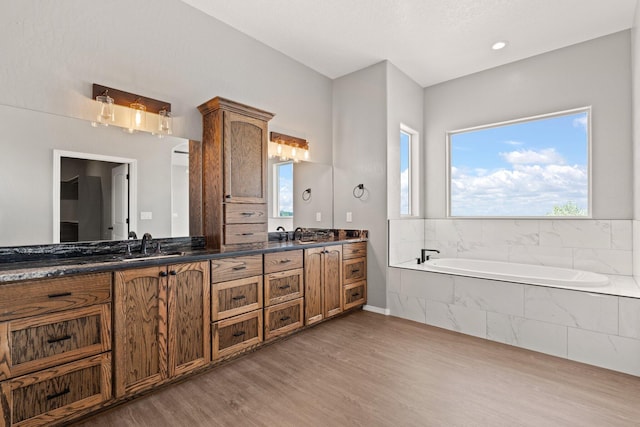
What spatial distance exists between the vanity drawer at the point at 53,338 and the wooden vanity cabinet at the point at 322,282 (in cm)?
164

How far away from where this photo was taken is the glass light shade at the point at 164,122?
245cm

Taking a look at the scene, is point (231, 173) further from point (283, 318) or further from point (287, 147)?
point (283, 318)

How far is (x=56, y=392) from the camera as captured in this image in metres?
1.56

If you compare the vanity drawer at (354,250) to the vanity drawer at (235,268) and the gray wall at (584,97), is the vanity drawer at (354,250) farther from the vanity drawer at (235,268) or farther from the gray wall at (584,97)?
the gray wall at (584,97)

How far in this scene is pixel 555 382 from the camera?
210 centimetres

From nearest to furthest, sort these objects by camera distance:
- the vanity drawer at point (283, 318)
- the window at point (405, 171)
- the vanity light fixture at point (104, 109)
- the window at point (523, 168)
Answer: the vanity light fixture at point (104, 109), the vanity drawer at point (283, 318), the window at point (523, 168), the window at point (405, 171)

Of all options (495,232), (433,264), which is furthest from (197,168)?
(495,232)

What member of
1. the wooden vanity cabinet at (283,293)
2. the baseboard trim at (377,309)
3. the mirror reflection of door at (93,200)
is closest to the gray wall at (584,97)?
the baseboard trim at (377,309)

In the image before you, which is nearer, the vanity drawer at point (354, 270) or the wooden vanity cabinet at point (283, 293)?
the wooden vanity cabinet at point (283, 293)

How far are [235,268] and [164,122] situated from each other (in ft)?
4.22

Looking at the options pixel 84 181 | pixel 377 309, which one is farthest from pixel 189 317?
pixel 377 309

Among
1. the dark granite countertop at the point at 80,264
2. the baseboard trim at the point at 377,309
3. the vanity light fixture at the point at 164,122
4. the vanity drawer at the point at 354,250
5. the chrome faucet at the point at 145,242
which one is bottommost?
the baseboard trim at the point at 377,309

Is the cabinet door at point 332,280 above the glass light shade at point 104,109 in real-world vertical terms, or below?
below

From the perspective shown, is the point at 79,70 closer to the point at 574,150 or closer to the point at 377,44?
the point at 377,44
